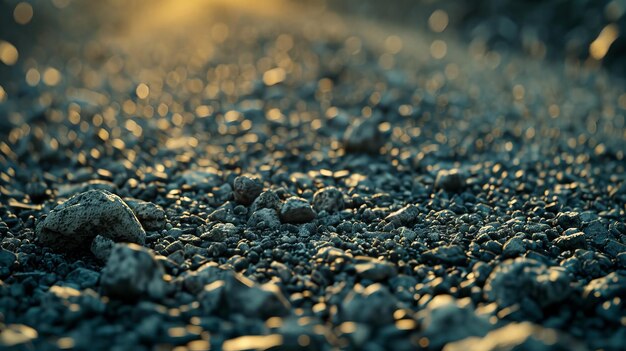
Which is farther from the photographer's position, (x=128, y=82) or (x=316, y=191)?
(x=128, y=82)

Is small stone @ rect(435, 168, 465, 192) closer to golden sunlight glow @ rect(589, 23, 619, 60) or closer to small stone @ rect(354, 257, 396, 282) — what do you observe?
small stone @ rect(354, 257, 396, 282)

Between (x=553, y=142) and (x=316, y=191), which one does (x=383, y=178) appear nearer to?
(x=316, y=191)

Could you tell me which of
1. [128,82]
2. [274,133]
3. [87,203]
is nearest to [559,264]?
[87,203]

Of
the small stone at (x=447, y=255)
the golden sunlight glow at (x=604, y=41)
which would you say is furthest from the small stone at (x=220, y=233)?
the golden sunlight glow at (x=604, y=41)

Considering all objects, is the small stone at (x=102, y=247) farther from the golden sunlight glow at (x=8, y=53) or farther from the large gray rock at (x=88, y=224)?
the golden sunlight glow at (x=8, y=53)

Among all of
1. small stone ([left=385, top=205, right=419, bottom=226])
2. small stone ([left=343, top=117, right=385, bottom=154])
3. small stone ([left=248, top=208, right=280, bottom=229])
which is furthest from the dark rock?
small stone ([left=343, top=117, right=385, bottom=154])

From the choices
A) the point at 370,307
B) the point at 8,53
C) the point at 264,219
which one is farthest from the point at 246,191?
the point at 8,53
